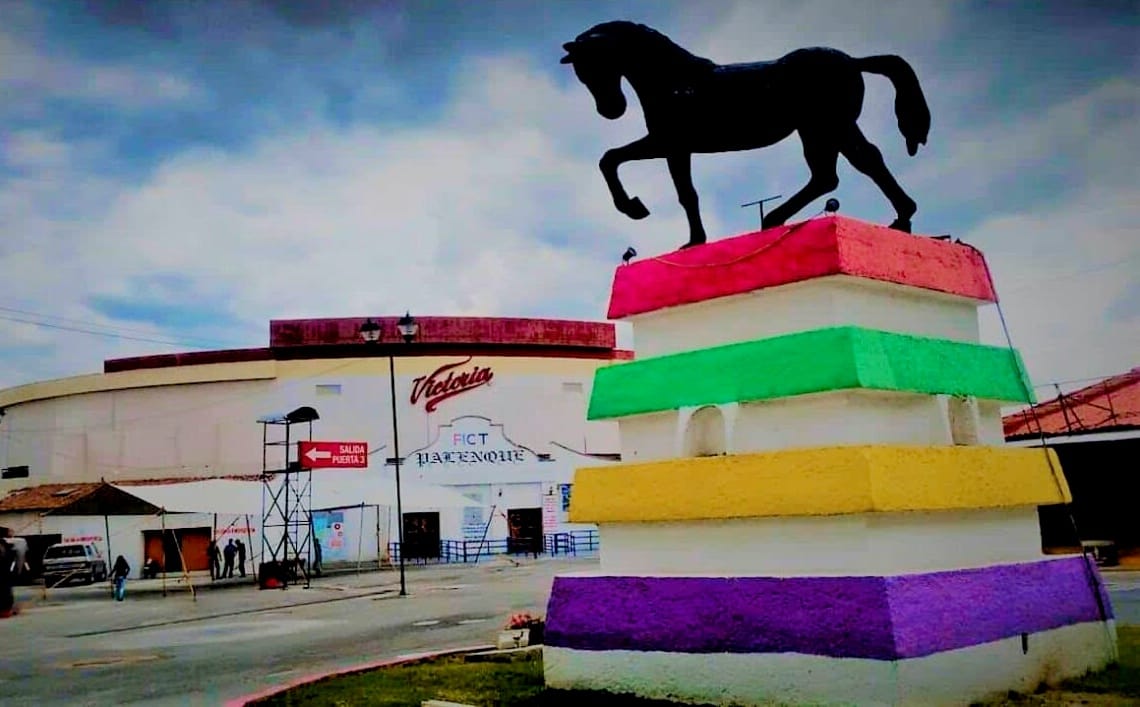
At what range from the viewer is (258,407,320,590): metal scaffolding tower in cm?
2639

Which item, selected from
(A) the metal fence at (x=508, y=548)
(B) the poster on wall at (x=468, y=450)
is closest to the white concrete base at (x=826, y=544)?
(A) the metal fence at (x=508, y=548)

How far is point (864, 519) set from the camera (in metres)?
5.88

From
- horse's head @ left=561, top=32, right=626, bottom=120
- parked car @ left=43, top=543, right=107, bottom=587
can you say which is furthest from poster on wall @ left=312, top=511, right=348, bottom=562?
horse's head @ left=561, top=32, right=626, bottom=120

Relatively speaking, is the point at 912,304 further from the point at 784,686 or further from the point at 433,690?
the point at 433,690

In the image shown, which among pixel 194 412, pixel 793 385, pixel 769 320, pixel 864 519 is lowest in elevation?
pixel 864 519

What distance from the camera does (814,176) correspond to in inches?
282

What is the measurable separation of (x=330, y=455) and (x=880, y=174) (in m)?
23.2

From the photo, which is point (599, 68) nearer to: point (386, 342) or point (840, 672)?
point (840, 672)

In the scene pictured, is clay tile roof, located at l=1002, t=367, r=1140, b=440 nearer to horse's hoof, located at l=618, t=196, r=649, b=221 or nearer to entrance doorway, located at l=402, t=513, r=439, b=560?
horse's hoof, located at l=618, t=196, r=649, b=221

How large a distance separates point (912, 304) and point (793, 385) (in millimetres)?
1263

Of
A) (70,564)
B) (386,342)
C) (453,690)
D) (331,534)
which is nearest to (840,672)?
(453,690)

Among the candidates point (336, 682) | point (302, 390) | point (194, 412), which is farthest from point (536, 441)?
point (336, 682)

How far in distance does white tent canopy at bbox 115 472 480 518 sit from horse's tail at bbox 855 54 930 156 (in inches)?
840

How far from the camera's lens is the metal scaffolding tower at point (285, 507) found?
2639 cm
